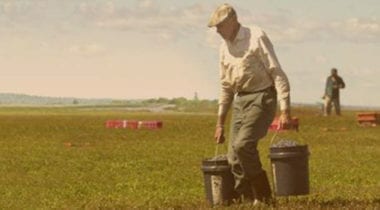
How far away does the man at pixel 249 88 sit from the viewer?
1191 centimetres

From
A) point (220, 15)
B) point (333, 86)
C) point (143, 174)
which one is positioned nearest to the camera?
point (220, 15)

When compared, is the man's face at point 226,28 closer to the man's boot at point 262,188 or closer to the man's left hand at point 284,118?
the man's left hand at point 284,118

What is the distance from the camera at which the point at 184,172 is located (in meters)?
19.6

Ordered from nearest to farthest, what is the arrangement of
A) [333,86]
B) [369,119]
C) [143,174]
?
[143,174], [369,119], [333,86]

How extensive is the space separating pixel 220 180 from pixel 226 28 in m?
1.88

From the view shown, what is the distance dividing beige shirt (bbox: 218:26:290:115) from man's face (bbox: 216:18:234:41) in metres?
0.11

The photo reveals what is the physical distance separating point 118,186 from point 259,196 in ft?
18.0

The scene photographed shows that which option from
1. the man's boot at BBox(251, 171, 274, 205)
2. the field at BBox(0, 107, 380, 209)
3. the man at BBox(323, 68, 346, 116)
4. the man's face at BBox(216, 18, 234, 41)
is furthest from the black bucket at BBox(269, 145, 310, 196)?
the man at BBox(323, 68, 346, 116)

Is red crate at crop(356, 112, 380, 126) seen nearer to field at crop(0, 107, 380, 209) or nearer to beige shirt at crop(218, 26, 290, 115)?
field at crop(0, 107, 380, 209)

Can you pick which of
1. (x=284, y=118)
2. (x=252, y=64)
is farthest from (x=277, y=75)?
(x=284, y=118)

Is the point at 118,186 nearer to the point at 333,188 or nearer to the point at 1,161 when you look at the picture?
the point at 333,188

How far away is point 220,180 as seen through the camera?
41.5ft

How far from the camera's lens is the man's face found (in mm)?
11852

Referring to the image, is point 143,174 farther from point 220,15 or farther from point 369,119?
point 369,119
